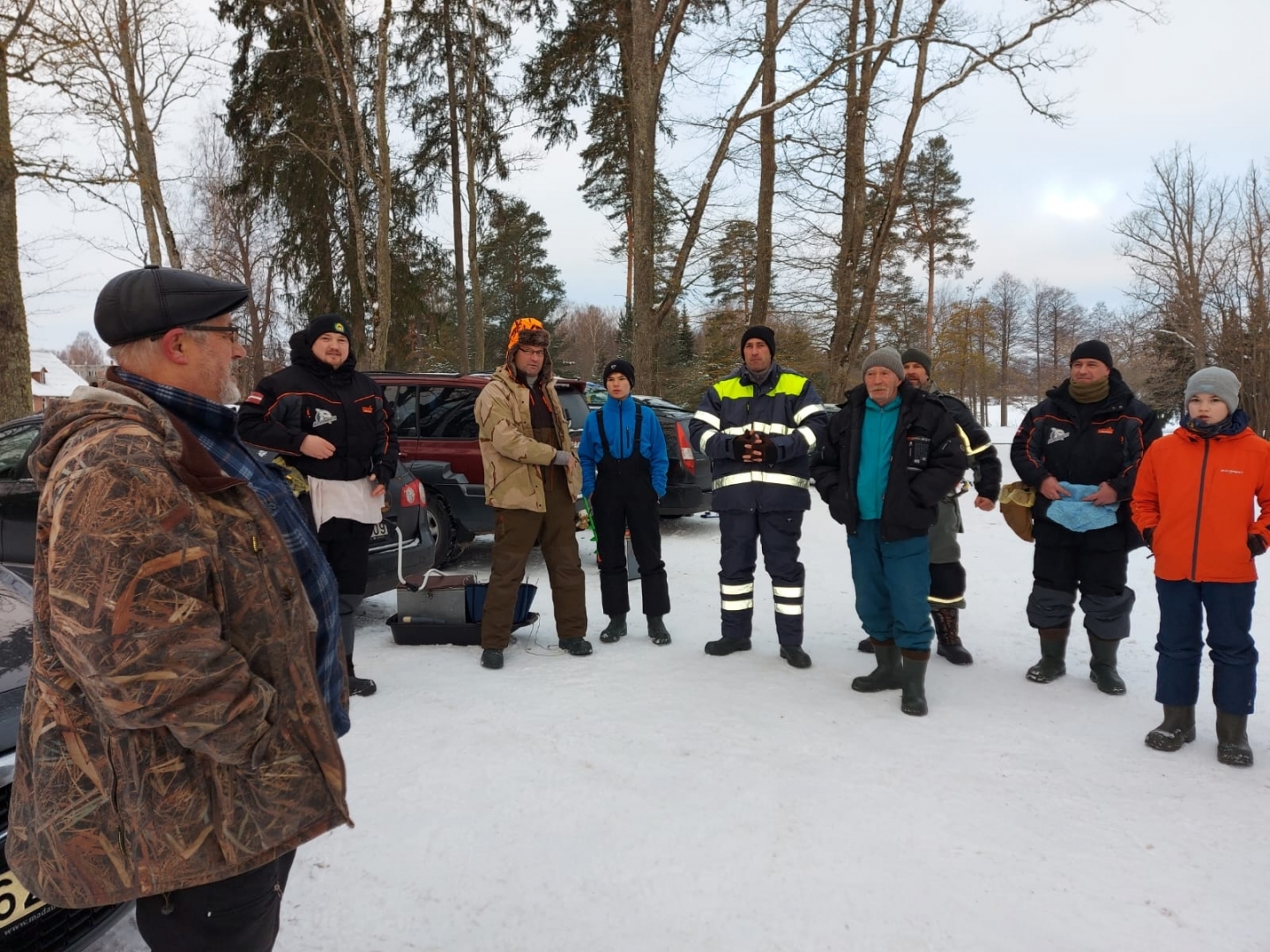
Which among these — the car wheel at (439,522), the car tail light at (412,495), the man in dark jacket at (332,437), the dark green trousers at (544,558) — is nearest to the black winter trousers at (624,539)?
the dark green trousers at (544,558)

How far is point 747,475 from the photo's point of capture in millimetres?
4949

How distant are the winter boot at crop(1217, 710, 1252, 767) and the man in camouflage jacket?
3.87 meters

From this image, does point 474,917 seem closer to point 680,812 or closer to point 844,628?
point 680,812

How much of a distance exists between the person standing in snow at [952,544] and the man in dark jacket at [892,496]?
651mm

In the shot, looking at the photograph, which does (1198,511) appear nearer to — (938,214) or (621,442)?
(621,442)

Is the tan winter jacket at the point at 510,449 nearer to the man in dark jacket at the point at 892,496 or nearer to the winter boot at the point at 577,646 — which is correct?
the winter boot at the point at 577,646

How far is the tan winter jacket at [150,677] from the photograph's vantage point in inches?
52.0

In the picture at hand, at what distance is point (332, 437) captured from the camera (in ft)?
13.7

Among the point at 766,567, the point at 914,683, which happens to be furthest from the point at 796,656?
the point at 914,683

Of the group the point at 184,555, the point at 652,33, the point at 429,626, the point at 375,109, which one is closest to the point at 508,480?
the point at 429,626

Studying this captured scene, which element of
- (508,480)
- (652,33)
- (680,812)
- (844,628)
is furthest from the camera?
(652,33)

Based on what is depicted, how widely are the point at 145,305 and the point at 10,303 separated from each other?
33.7 feet

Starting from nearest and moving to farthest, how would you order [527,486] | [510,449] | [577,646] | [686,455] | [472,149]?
[510,449], [527,486], [577,646], [686,455], [472,149]

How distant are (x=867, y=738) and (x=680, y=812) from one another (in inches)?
46.3
